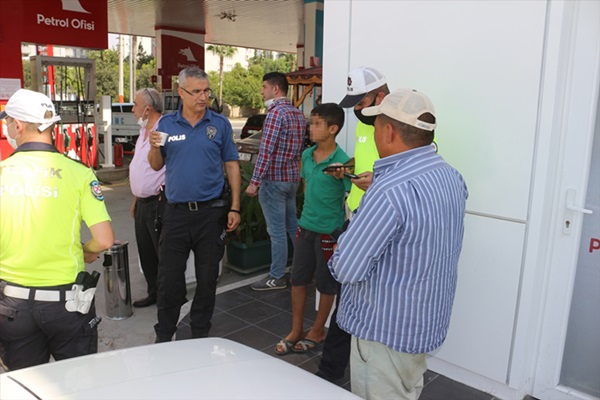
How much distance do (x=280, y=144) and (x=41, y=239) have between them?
112 inches

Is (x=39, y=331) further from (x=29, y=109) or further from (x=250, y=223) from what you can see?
(x=250, y=223)

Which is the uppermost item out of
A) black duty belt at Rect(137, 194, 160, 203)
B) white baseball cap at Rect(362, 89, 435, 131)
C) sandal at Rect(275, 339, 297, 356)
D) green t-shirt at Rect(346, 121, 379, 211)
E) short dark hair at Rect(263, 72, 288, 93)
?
short dark hair at Rect(263, 72, 288, 93)

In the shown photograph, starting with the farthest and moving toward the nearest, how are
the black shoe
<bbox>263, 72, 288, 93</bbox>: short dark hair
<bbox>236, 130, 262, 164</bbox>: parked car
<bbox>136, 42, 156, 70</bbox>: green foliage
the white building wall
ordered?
<bbox>136, 42, 156, 70</bbox>: green foliage, <bbox>236, 130, 262, 164</bbox>: parked car, <bbox>263, 72, 288, 93</bbox>: short dark hair, the black shoe, the white building wall

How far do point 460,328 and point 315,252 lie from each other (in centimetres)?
108

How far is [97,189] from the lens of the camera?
2398mm

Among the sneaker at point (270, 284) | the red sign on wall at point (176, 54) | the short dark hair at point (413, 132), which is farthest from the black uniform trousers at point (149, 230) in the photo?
the red sign on wall at point (176, 54)

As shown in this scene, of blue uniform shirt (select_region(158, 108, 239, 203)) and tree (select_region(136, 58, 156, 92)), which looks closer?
blue uniform shirt (select_region(158, 108, 239, 203))

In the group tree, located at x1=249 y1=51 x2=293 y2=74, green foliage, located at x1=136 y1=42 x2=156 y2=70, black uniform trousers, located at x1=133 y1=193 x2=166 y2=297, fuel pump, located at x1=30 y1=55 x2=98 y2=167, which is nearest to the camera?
black uniform trousers, located at x1=133 y1=193 x2=166 y2=297

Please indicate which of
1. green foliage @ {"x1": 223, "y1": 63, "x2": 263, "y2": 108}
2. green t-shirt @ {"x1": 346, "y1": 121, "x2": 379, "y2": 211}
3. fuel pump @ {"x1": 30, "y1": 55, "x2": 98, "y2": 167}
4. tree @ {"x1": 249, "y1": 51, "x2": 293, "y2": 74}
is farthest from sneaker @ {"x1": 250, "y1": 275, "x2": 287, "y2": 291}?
tree @ {"x1": 249, "y1": 51, "x2": 293, "y2": 74}

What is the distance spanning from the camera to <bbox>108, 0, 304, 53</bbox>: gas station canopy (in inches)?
562

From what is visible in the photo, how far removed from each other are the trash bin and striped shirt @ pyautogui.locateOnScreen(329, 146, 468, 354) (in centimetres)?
289

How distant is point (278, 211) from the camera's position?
197 inches

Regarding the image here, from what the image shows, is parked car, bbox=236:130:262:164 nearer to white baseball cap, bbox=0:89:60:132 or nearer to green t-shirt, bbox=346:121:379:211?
green t-shirt, bbox=346:121:379:211

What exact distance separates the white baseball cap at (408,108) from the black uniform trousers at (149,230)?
2503 millimetres
